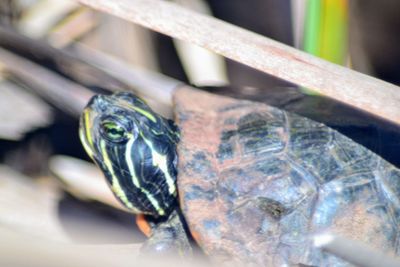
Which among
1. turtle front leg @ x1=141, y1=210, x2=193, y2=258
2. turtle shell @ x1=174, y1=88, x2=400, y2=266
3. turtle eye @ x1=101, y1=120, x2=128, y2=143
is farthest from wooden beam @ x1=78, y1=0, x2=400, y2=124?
turtle front leg @ x1=141, y1=210, x2=193, y2=258

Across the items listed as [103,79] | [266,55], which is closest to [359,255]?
[266,55]

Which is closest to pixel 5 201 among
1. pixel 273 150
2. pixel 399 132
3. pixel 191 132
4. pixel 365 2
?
pixel 191 132

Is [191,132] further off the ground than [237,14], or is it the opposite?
[237,14]

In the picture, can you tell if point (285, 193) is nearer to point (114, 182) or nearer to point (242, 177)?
point (242, 177)

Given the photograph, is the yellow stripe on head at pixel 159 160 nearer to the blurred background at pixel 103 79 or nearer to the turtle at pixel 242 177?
the turtle at pixel 242 177

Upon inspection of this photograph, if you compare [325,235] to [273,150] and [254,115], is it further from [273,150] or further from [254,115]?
[254,115]

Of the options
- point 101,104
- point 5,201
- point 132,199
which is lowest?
point 5,201
